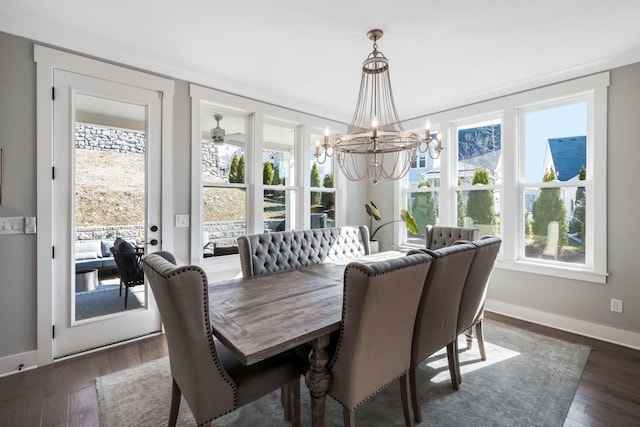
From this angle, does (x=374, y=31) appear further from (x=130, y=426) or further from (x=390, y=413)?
(x=130, y=426)

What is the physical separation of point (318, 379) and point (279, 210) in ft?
8.97

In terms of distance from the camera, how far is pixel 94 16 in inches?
87.2

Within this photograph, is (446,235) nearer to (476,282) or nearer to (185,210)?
(476,282)

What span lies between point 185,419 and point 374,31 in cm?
291

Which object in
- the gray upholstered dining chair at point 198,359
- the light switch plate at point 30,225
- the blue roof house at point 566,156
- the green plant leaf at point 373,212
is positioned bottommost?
the gray upholstered dining chair at point 198,359

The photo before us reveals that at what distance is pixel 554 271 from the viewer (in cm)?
318

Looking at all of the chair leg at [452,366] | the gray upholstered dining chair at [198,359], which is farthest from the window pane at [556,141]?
the gray upholstered dining chair at [198,359]

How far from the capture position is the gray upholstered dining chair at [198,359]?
1196mm

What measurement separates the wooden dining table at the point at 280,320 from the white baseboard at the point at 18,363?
161 cm

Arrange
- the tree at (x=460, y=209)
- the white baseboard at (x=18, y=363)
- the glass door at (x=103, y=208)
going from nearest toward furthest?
the white baseboard at (x=18, y=363) < the glass door at (x=103, y=208) < the tree at (x=460, y=209)

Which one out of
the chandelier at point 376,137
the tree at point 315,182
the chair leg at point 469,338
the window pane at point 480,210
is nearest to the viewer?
the chandelier at point 376,137

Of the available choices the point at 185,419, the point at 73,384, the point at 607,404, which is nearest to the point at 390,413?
the point at 185,419

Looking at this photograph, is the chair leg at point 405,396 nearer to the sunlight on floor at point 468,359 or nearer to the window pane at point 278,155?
the sunlight on floor at point 468,359

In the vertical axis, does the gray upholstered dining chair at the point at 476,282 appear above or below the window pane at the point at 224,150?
below
